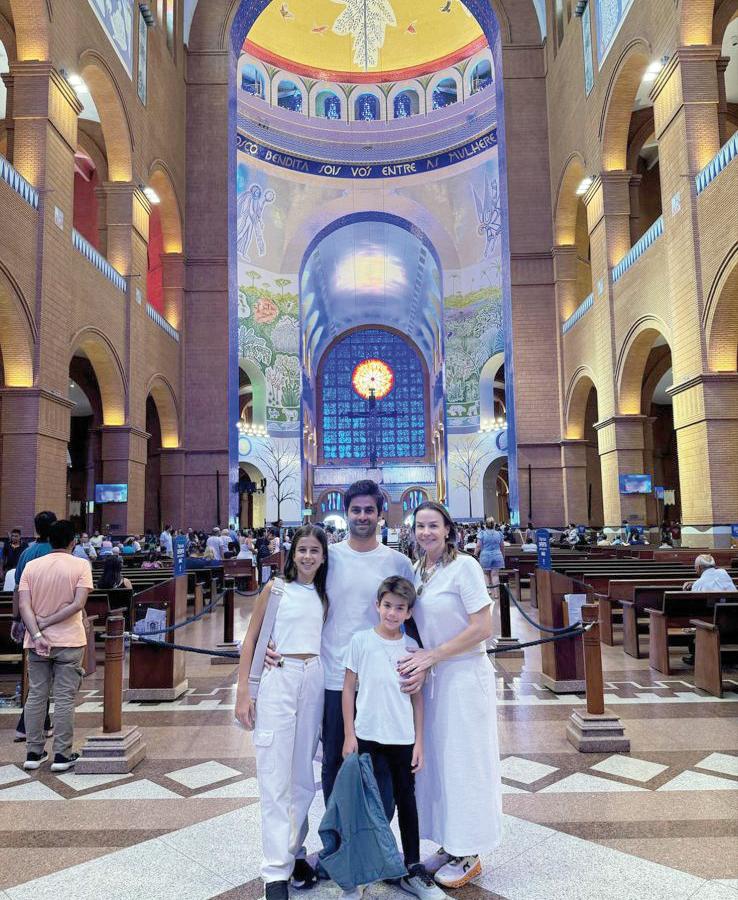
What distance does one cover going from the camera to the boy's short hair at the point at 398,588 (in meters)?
2.71

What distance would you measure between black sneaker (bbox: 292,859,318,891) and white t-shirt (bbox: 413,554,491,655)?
100 cm

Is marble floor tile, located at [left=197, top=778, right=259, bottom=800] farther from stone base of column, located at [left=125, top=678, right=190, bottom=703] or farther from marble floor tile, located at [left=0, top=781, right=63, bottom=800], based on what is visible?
stone base of column, located at [left=125, top=678, right=190, bottom=703]

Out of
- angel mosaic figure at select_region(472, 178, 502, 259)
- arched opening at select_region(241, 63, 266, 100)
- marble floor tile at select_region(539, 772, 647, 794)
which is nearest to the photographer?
marble floor tile at select_region(539, 772, 647, 794)

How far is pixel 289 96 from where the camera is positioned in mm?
37625

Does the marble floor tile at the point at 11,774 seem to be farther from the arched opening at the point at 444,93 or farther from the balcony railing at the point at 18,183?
the arched opening at the point at 444,93

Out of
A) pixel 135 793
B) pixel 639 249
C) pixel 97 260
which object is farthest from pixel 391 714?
pixel 639 249

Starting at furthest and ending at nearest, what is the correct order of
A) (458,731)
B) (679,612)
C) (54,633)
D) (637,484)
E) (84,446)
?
(84,446), (637,484), (679,612), (54,633), (458,731)

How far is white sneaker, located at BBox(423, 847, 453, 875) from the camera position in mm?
2863

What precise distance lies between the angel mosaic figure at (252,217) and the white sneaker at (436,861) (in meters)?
35.4

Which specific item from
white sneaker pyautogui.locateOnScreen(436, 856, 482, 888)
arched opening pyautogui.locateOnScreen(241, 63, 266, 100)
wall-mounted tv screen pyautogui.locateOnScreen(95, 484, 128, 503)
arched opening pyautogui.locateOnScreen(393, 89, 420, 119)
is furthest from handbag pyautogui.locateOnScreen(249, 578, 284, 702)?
arched opening pyautogui.locateOnScreen(393, 89, 420, 119)

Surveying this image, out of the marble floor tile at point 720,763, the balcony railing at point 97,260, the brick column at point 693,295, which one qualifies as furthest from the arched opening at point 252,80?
the marble floor tile at point 720,763

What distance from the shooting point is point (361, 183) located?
125ft

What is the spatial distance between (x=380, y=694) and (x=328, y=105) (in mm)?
41148

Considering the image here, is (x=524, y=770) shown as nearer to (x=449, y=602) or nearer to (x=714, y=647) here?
(x=449, y=602)
